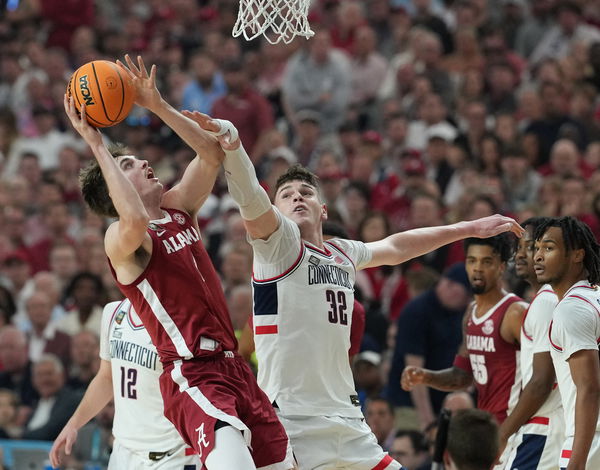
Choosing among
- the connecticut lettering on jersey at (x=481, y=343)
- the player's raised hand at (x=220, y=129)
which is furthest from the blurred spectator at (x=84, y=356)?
the player's raised hand at (x=220, y=129)

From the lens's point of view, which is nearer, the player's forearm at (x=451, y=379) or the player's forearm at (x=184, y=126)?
the player's forearm at (x=184, y=126)

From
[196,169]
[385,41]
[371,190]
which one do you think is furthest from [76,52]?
[196,169]

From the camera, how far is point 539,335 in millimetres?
6832

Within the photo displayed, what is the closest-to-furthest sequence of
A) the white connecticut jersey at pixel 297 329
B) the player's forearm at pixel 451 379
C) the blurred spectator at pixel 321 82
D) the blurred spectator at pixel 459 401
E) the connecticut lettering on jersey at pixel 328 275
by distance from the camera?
1. the white connecticut jersey at pixel 297 329
2. the connecticut lettering on jersey at pixel 328 275
3. the player's forearm at pixel 451 379
4. the blurred spectator at pixel 459 401
5. the blurred spectator at pixel 321 82

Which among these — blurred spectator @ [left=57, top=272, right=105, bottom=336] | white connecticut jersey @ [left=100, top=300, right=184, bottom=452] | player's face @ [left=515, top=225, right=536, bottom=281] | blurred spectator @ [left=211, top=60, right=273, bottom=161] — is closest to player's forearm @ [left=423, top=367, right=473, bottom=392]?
player's face @ [left=515, top=225, right=536, bottom=281]

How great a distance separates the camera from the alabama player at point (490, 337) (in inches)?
292

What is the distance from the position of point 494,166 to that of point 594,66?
243 cm

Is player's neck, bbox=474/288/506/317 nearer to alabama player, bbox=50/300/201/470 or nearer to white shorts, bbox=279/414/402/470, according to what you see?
white shorts, bbox=279/414/402/470

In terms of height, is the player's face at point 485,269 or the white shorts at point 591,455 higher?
the player's face at point 485,269

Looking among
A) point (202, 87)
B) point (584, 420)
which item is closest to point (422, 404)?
point (584, 420)

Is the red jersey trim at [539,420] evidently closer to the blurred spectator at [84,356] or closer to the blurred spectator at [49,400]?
the blurred spectator at [49,400]

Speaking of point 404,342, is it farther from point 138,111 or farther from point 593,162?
point 138,111

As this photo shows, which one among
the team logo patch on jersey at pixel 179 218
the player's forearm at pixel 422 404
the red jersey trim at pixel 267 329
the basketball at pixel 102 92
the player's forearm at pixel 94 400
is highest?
the basketball at pixel 102 92

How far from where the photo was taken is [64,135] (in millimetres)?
16078
